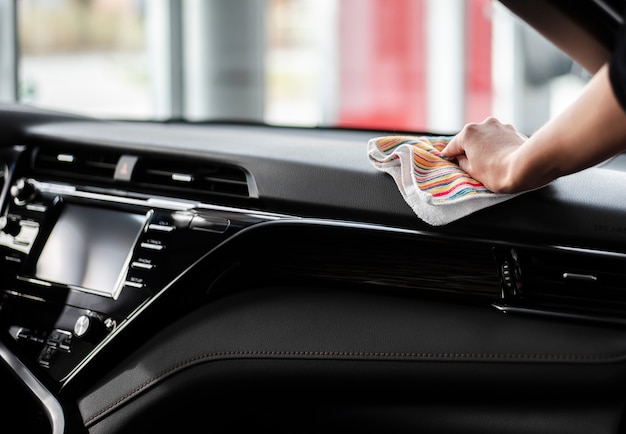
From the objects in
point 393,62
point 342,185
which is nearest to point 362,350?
point 342,185

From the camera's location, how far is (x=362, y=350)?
1223mm

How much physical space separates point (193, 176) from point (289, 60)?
5.13 meters

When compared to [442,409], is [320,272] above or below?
above

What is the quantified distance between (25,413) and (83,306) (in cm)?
29

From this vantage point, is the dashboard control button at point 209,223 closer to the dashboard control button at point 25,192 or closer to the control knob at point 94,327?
the control knob at point 94,327

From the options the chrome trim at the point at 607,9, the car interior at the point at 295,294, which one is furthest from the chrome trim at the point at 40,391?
the chrome trim at the point at 607,9

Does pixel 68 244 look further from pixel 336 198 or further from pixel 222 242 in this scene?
pixel 336 198

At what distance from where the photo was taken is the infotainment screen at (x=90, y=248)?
1437mm

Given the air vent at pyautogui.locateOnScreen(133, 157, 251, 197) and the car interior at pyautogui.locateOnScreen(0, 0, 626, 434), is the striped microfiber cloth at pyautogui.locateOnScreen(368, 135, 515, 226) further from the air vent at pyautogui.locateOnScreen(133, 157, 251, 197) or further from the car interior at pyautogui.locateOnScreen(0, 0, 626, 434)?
the air vent at pyautogui.locateOnScreen(133, 157, 251, 197)

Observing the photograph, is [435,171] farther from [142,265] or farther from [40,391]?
[40,391]

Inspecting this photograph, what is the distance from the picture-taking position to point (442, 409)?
1202 mm

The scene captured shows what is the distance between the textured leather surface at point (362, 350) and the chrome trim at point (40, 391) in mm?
43

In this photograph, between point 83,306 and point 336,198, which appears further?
point 83,306

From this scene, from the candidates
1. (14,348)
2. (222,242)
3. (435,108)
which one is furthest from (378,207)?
(435,108)
